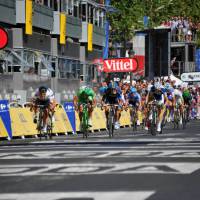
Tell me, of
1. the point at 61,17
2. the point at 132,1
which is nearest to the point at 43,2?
the point at 61,17

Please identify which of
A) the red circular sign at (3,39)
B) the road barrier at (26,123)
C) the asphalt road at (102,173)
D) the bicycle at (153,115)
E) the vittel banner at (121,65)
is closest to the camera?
the asphalt road at (102,173)

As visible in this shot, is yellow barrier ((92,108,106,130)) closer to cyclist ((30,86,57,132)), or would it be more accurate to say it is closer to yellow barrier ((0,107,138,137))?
yellow barrier ((0,107,138,137))

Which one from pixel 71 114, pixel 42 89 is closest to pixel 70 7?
pixel 71 114

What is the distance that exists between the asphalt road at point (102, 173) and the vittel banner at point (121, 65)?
23.3m

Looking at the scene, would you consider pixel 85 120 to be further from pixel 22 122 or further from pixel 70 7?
pixel 70 7

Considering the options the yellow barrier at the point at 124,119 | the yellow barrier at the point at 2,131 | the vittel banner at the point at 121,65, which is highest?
the vittel banner at the point at 121,65

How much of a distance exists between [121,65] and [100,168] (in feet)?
94.3

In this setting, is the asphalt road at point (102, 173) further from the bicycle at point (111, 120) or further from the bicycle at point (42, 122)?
the bicycle at point (111, 120)

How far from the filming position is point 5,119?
974 inches

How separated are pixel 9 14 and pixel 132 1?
16.7 m

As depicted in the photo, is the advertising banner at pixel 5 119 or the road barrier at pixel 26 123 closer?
the advertising banner at pixel 5 119

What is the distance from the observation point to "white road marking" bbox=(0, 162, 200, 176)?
12.4m

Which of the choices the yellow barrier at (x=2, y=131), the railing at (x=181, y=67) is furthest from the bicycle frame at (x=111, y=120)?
the railing at (x=181, y=67)

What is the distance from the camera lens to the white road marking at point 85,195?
952 cm
